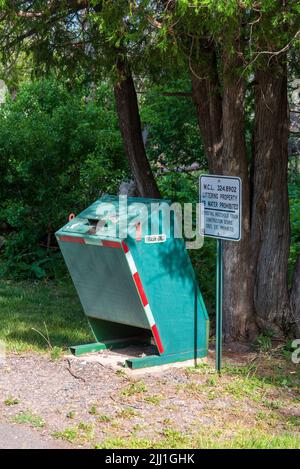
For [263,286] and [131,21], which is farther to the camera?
[263,286]

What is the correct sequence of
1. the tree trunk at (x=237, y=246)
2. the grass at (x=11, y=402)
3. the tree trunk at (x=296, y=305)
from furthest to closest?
the tree trunk at (x=296, y=305), the tree trunk at (x=237, y=246), the grass at (x=11, y=402)

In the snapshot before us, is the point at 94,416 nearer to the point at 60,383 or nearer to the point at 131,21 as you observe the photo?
the point at 60,383

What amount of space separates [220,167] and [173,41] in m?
1.66

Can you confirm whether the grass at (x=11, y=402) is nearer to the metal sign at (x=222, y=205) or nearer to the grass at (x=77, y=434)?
the grass at (x=77, y=434)

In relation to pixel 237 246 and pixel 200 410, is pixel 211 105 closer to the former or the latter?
pixel 237 246

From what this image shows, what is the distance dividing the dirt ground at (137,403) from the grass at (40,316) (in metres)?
0.54

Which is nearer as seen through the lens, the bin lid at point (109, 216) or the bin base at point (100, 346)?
the bin lid at point (109, 216)

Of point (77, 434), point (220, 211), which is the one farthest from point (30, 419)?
point (220, 211)

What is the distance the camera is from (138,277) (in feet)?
24.7

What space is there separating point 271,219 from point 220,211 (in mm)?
1666

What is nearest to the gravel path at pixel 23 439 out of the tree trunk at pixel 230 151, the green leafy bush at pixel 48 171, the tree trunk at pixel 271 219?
the tree trunk at pixel 230 151

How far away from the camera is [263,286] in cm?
915

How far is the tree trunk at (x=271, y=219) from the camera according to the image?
9047 mm
